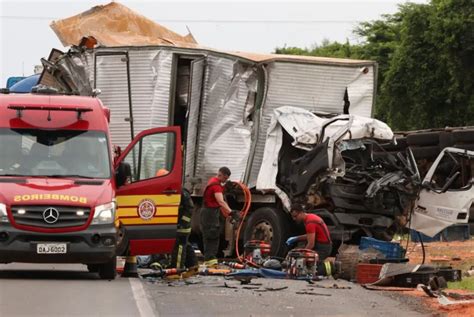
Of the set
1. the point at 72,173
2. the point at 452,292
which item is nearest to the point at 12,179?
the point at 72,173

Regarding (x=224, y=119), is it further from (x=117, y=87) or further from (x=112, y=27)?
(x=112, y=27)

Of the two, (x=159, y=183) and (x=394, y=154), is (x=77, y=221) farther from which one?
(x=394, y=154)

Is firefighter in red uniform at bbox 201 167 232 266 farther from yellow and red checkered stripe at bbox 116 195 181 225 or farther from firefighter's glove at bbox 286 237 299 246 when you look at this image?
yellow and red checkered stripe at bbox 116 195 181 225

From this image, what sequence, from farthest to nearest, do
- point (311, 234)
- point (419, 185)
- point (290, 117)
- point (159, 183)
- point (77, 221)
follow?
1. point (290, 117)
2. point (419, 185)
3. point (311, 234)
4. point (159, 183)
5. point (77, 221)

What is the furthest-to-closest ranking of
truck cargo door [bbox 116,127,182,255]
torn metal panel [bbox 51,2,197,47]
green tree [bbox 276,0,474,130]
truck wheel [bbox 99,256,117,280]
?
green tree [bbox 276,0,474,130] → torn metal panel [bbox 51,2,197,47] → truck cargo door [bbox 116,127,182,255] → truck wheel [bbox 99,256,117,280]

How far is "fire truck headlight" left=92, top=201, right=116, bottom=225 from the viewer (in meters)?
16.3

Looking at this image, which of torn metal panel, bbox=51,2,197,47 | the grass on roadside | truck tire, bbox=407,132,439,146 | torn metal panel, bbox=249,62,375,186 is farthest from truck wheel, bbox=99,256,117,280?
truck tire, bbox=407,132,439,146

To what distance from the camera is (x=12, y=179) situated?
1644 centimetres

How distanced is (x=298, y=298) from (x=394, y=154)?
6.69 meters

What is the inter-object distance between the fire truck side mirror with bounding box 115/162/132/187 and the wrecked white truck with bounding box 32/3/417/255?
4423 millimetres

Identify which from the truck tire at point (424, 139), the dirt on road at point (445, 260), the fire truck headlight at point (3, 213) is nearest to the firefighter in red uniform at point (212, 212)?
the dirt on road at point (445, 260)

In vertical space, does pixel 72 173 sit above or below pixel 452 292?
above

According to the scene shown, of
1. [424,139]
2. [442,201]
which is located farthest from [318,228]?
[424,139]

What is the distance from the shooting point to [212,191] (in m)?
20.6
